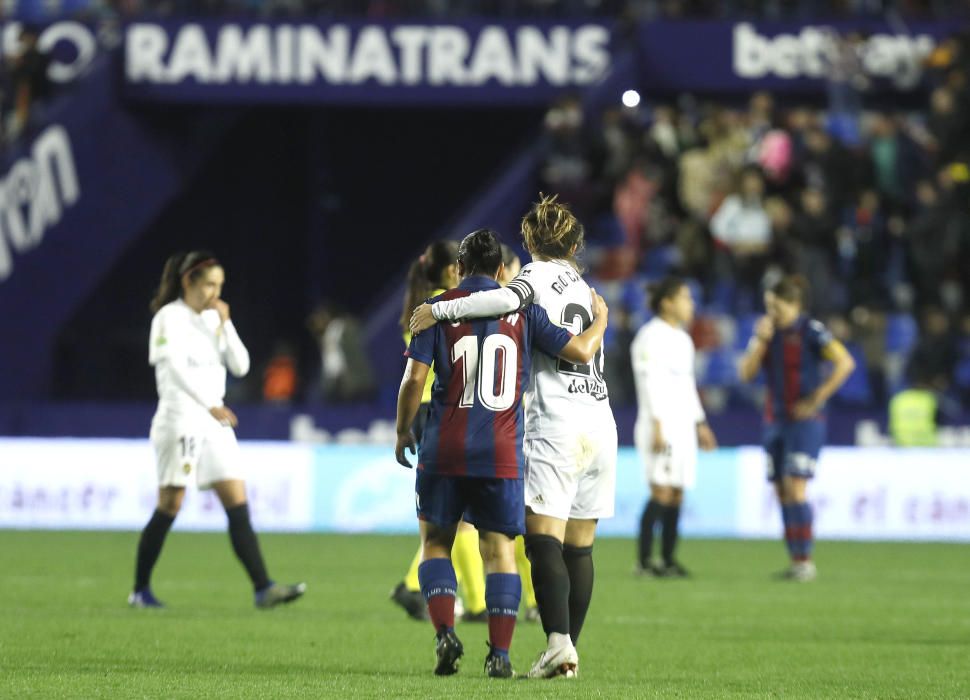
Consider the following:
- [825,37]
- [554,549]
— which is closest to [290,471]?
[825,37]

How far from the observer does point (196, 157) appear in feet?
95.5

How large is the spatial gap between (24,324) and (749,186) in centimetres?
976

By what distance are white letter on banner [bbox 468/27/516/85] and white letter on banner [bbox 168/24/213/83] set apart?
349 cm

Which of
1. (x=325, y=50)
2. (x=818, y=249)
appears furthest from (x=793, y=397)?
(x=325, y=50)

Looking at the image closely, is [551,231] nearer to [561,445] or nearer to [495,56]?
[561,445]

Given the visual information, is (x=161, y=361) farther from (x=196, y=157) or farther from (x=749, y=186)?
(x=196, y=157)

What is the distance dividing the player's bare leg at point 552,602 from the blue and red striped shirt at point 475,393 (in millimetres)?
372

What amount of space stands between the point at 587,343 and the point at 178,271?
4.22 metres

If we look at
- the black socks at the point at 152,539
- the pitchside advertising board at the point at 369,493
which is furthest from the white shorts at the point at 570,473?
the pitchside advertising board at the point at 369,493

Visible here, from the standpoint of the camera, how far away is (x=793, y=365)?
15.5 m

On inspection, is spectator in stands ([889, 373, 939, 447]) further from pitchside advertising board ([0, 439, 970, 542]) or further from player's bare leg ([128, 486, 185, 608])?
player's bare leg ([128, 486, 185, 608])

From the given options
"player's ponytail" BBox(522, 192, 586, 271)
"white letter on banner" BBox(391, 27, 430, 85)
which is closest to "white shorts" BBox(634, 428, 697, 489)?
"player's ponytail" BBox(522, 192, 586, 271)

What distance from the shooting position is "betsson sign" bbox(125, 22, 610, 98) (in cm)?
2650

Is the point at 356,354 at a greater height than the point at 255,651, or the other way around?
the point at 356,354
